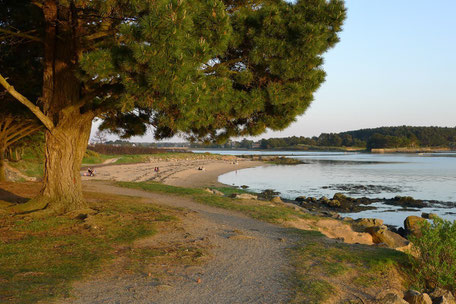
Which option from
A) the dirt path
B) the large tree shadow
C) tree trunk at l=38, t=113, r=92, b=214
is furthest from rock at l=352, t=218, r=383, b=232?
the large tree shadow

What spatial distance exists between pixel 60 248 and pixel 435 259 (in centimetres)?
774

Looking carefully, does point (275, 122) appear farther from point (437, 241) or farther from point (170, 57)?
point (437, 241)

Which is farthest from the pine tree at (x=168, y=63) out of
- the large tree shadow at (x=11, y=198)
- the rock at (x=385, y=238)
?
the rock at (x=385, y=238)

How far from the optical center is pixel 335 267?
653 centimetres

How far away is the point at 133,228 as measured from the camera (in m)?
9.44

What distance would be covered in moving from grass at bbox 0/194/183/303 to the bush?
4897 millimetres

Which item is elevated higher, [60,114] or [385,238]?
[60,114]

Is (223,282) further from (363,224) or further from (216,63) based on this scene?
(363,224)

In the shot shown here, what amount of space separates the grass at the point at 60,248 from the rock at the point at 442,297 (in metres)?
4.77

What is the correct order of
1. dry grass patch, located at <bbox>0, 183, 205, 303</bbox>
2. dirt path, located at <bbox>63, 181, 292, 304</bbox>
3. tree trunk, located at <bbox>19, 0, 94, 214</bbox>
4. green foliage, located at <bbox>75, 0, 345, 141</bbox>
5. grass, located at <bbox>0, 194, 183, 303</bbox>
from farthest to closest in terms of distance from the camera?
tree trunk, located at <bbox>19, 0, 94, 214</bbox> → green foliage, located at <bbox>75, 0, 345, 141</bbox> → dry grass patch, located at <bbox>0, 183, 205, 303</bbox> → grass, located at <bbox>0, 194, 183, 303</bbox> → dirt path, located at <bbox>63, 181, 292, 304</bbox>

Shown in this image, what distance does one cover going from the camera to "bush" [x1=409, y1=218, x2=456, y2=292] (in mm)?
6594

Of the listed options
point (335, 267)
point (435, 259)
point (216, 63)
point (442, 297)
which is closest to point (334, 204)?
point (216, 63)

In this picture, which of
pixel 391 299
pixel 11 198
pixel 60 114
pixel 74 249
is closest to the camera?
pixel 391 299

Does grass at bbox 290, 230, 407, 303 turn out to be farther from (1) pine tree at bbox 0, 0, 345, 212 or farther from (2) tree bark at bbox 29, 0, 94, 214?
(2) tree bark at bbox 29, 0, 94, 214
